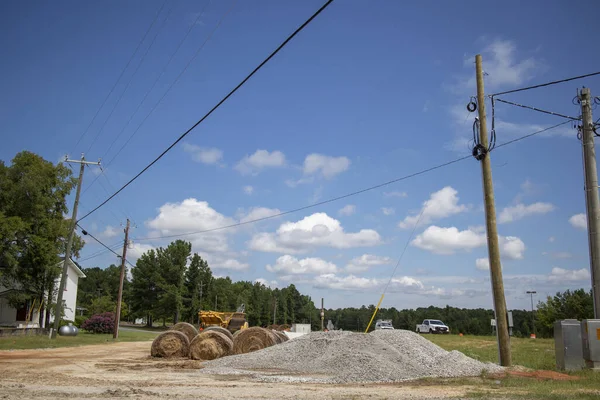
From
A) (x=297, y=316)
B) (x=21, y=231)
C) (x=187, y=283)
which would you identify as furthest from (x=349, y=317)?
(x=21, y=231)

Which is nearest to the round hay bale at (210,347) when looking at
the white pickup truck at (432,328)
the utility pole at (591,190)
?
the utility pole at (591,190)

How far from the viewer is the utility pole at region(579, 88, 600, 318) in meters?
16.7

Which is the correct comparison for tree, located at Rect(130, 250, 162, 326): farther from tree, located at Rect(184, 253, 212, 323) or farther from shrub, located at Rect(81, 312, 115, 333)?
shrub, located at Rect(81, 312, 115, 333)

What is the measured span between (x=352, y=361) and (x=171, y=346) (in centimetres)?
953

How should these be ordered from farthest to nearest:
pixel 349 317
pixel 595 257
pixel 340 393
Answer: pixel 349 317
pixel 595 257
pixel 340 393

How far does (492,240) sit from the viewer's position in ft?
53.0

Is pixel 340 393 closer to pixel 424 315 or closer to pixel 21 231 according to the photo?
pixel 21 231

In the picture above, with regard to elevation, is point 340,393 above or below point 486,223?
below

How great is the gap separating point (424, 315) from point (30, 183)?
355 feet

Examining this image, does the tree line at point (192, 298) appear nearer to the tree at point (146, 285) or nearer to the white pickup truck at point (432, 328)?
the tree at point (146, 285)

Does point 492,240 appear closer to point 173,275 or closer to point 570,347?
point 570,347

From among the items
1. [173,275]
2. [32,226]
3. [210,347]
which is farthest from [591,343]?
[173,275]

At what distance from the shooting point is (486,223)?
1638cm

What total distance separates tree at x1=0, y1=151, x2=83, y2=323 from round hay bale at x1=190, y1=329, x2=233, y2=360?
871 inches
